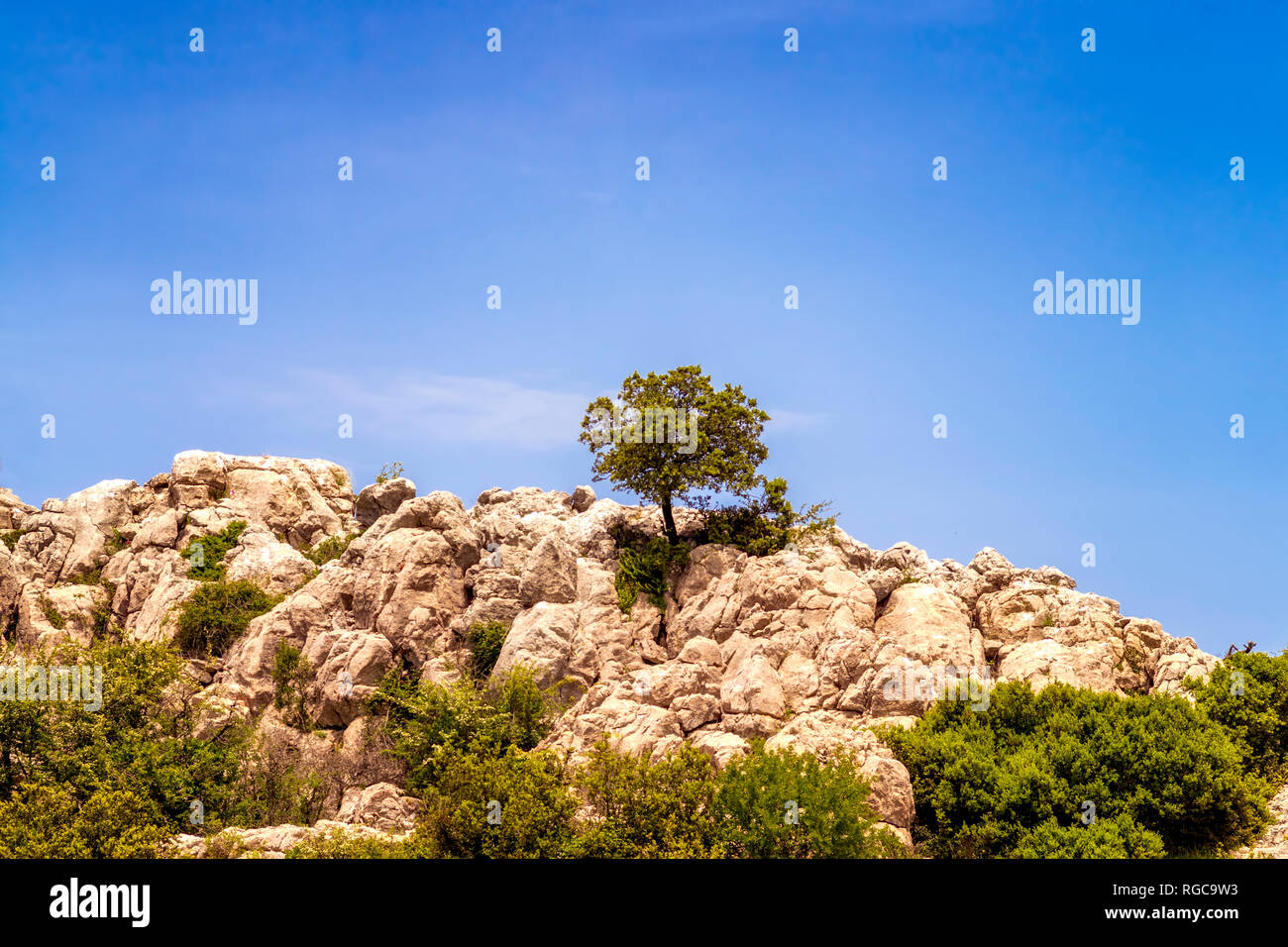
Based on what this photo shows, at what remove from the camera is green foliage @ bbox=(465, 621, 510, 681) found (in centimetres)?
4750

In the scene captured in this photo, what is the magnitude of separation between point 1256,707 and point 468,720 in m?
29.2

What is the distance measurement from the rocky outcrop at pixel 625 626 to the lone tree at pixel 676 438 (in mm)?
2704

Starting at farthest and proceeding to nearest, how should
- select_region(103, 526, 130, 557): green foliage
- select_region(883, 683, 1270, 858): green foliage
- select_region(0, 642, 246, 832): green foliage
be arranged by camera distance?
select_region(103, 526, 130, 557): green foliage < select_region(0, 642, 246, 832): green foliage < select_region(883, 683, 1270, 858): green foliage

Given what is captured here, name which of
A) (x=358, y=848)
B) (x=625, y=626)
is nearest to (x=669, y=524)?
(x=625, y=626)

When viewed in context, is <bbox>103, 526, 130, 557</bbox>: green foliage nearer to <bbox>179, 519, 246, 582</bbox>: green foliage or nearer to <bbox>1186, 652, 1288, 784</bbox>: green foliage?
<bbox>179, 519, 246, 582</bbox>: green foliage

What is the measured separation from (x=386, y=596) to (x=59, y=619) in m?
19.7

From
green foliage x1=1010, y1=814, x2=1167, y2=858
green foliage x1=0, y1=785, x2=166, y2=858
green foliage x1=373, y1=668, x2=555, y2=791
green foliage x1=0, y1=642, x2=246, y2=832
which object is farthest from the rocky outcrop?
green foliage x1=0, y1=642, x2=246, y2=832

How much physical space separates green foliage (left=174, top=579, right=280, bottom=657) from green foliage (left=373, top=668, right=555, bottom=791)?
488 inches

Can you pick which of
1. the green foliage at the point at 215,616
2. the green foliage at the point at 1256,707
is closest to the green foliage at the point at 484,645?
the green foliage at the point at 215,616
